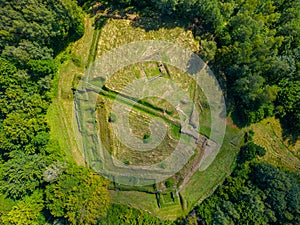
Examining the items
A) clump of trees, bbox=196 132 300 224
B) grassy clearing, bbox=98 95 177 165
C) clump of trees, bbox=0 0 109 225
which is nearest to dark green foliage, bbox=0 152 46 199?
clump of trees, bbox=0 0 109 225

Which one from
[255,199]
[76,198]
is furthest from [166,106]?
[76,198]

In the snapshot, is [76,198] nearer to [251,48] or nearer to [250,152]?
[250,152]

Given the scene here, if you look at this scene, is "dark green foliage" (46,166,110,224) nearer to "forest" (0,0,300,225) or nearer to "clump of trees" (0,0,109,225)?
"clump of trees" (0,0,109,225)

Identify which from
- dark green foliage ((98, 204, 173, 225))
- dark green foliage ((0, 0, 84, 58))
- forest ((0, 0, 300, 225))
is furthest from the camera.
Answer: dark green foliage ((98, 204, 173, 225))

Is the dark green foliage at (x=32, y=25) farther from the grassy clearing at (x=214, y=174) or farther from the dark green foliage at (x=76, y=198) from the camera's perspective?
the grassy clearing at (x=214, y=174)

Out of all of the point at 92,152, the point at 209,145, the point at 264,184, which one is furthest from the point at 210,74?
the point at 92,152
